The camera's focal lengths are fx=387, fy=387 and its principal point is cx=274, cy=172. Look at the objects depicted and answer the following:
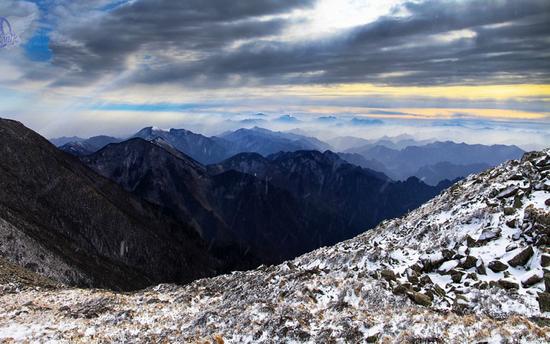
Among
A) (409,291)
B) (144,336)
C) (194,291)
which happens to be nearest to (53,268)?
(194,291)

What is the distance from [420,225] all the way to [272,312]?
2008cm

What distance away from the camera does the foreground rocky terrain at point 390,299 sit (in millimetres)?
16547

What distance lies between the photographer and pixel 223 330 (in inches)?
766

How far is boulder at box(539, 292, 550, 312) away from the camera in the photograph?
18078mm

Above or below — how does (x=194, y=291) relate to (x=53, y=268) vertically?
above

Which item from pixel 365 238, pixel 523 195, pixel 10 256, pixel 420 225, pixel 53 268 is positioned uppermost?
pixel 523 195

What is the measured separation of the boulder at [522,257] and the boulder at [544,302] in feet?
11.9

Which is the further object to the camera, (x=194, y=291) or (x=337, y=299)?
(x=194, y=291)

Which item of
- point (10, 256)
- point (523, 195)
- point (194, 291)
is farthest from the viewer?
point (10, 256)

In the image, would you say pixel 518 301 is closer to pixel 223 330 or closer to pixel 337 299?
pixel 337 299

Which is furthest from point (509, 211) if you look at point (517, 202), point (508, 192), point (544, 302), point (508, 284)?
point (544, 302)

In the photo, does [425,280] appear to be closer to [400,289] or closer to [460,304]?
[400,289]

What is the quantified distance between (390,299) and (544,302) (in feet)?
23.1

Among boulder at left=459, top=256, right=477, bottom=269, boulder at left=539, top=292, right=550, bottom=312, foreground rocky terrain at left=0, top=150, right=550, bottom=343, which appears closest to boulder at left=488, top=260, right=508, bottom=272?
foreground rocky terrain at left=0, top=150, right=550, bottom=343
